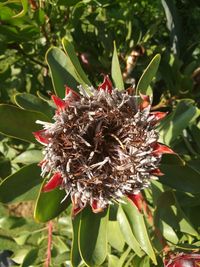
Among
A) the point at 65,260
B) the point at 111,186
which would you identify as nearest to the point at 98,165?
the point at 111,186

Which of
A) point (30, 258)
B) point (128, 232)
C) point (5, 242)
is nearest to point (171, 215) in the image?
point (128, 232)

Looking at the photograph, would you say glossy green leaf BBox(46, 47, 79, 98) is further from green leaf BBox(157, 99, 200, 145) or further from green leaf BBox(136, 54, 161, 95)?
green leaf BBox(157, 99, 200, 145)

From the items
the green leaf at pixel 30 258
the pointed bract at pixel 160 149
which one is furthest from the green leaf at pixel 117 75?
the green leaf at pixel 30 258

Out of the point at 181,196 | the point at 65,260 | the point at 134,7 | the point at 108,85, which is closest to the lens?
the point at 108,85

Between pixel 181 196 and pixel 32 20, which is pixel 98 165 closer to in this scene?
pixel 181 196

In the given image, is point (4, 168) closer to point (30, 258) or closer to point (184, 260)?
point (30, 258)

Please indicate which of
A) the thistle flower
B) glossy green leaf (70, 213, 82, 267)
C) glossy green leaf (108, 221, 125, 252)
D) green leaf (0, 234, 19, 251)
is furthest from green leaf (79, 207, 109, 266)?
green leaf (0, 234, 19, 251)
